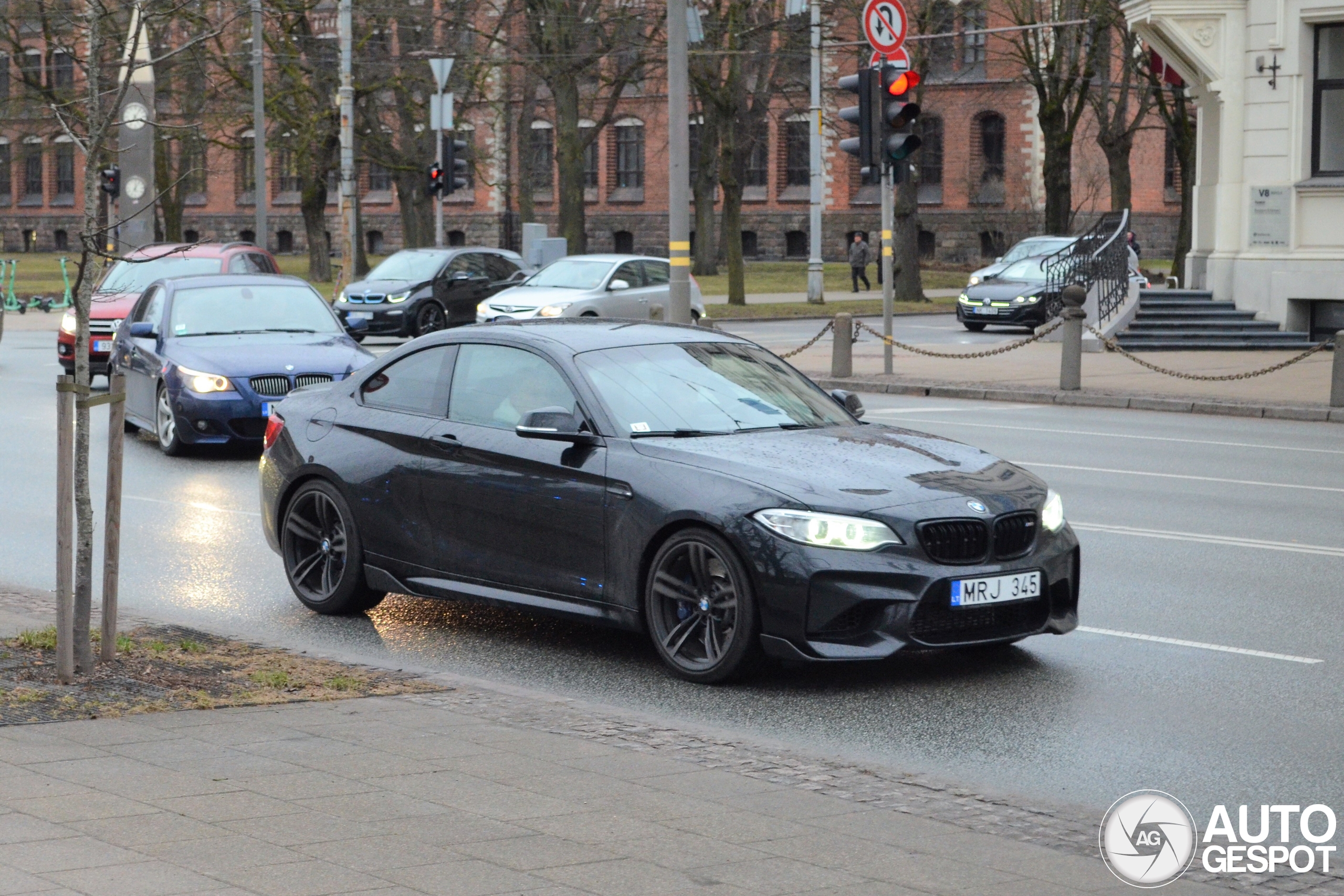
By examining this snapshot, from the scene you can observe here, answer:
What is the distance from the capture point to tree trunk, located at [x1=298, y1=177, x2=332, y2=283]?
176 ft

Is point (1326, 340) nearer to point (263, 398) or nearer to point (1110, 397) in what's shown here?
point (1110, 397)

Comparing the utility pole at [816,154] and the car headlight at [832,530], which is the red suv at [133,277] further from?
the utility pole at [816,154]

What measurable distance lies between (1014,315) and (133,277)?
17.5 metres

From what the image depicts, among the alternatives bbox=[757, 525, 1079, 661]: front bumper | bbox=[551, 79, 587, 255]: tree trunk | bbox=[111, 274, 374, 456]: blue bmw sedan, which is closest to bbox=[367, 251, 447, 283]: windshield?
bbox=[111, 274, 374, 456]: blue bmw sedan

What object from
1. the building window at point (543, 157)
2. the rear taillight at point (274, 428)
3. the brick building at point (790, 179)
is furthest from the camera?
the building window at point (543, 157)

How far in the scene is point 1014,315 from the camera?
117 feet

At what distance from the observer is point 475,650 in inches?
328

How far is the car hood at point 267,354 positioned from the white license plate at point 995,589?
8980 mm

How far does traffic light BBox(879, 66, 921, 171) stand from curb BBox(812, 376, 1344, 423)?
116 inches

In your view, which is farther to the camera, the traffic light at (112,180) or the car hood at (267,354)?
the traffic light at (112,180)

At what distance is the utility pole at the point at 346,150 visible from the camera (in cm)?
3634

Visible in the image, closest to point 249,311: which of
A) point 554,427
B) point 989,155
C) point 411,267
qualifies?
point 554,427

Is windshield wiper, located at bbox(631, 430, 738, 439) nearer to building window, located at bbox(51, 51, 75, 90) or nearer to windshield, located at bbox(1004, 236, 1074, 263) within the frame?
windshield, located at bbox(1004, 236, 1074, 263)

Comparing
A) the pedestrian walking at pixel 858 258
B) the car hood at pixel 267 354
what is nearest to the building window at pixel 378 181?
the pedestrian walking at pixel 858 258
